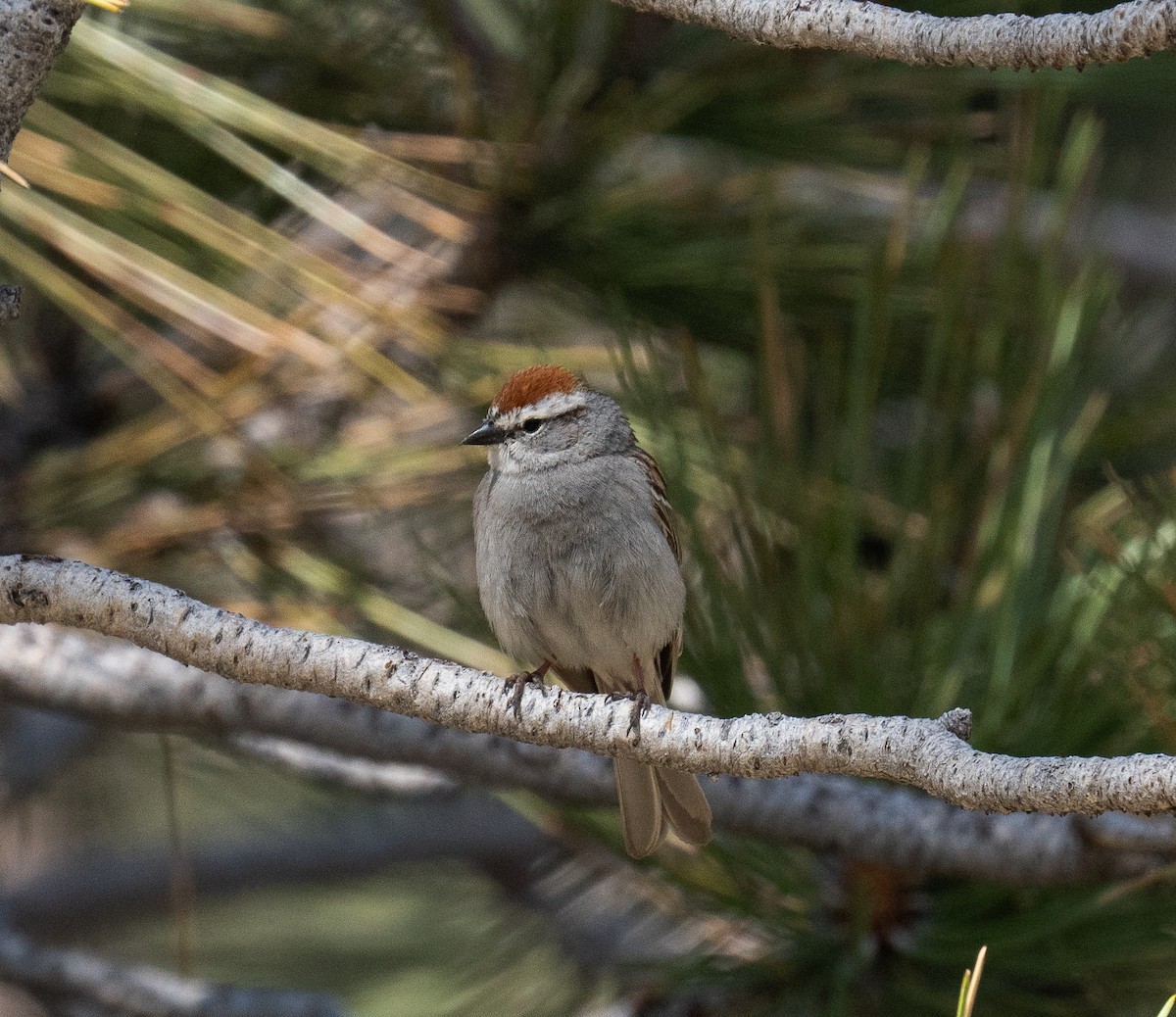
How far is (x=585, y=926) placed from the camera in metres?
3.41

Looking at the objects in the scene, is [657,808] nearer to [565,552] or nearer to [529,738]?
[565,552]

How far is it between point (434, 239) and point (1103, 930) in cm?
178

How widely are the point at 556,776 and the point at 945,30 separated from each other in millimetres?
1389

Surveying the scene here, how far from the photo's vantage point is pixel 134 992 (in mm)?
2805

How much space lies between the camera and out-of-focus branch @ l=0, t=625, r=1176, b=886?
212cm

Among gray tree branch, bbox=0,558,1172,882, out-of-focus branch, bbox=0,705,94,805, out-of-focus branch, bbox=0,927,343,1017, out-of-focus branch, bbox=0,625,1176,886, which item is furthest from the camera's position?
out-of-focus branch, bbox=0,705,94,805

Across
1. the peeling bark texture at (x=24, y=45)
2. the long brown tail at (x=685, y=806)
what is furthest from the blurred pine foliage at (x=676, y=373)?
the peeling bark texture at (x=24, y=45)

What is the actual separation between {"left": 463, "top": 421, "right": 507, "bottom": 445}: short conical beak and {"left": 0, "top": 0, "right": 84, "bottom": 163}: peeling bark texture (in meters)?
1.13

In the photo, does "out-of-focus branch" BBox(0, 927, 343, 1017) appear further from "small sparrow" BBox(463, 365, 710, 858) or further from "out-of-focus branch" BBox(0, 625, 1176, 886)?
"small sparrow" BBox(463, 365, 710, 858)

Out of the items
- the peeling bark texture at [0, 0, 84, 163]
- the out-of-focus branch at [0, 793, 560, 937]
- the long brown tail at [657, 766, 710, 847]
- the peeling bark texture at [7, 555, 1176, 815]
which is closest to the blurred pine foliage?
the long brown tail at [657, 766, 710, 847]

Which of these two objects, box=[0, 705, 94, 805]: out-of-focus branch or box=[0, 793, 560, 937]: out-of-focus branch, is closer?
box=[0, 793, 560, 937]: out-of-focus branch

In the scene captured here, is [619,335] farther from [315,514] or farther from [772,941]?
[772,941]

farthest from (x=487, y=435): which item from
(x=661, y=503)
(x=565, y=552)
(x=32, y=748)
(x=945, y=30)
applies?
(x=32, y=748)

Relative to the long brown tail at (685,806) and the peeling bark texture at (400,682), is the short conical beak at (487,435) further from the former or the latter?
the peeling bark texture at (400,682)
